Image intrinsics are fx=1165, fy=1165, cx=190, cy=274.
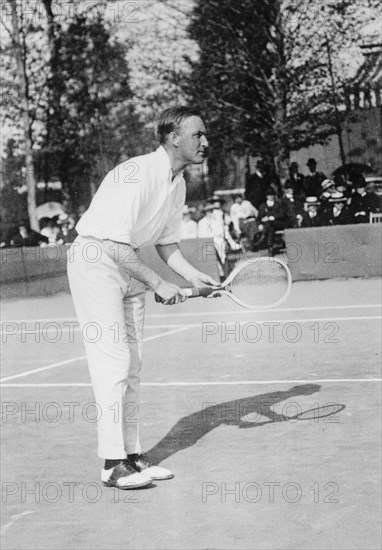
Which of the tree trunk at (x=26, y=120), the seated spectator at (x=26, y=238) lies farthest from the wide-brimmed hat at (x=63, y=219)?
the seated spectator at (x=26, y=238)

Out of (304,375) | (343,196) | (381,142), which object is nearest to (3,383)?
(304,375)

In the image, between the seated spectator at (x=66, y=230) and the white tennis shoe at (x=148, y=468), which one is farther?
the seated spectator at (x=66, y=230)

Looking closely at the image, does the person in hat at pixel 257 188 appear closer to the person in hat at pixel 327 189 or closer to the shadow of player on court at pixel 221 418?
the person in hat at pixel 327 189

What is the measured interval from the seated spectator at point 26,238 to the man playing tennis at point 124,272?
18996mm

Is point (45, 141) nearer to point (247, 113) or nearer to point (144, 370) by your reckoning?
point (247, 113)

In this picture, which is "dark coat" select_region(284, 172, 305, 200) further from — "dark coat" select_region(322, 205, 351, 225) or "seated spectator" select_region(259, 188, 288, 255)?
"dark coat" select_region(322, 205, 351, 225)

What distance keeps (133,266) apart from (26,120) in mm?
22616

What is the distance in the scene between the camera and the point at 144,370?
10.7 m

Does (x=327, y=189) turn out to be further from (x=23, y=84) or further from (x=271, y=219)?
(x=23, y=84)

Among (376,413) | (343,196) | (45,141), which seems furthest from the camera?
(45,141)

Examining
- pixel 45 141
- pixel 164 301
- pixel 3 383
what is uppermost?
pixel 45 141

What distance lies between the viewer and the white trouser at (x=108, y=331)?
601cm

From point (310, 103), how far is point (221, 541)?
850 inches

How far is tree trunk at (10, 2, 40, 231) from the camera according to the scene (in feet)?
88.6
